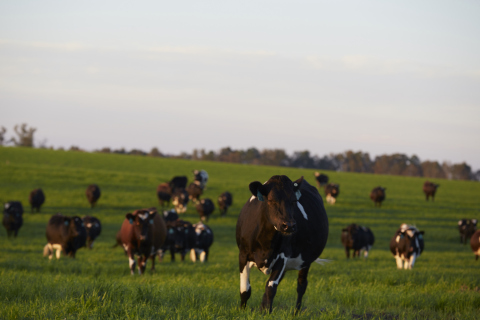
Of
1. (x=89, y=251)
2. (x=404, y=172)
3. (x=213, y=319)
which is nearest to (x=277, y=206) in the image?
(x=213, y=319)

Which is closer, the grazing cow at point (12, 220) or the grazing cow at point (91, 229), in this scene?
the grazing cow at point (91, 229)

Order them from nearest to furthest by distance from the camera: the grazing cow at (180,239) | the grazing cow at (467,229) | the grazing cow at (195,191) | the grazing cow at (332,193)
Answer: the grazing cow at (180,239) → the grazing cow at (467,229) → the grazing cow at (195,191) → the grazing cow at (332,193)

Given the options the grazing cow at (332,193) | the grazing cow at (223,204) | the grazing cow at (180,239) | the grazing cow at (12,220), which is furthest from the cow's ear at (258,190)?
the grazing cow at (332,193)

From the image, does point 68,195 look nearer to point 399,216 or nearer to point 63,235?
point 63,235

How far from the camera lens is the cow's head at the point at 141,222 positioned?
14216 millimetres

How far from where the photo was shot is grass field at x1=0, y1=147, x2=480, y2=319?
21.5 ft

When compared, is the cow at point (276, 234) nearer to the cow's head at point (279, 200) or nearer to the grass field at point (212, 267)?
the cow's head at point (279, 200)

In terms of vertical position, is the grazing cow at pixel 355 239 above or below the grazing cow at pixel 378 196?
below

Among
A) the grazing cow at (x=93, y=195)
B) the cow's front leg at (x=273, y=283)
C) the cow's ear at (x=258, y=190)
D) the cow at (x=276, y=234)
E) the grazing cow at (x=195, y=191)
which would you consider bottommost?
the grazing cow at (x=93, y=195)

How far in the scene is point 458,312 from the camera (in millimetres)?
7465

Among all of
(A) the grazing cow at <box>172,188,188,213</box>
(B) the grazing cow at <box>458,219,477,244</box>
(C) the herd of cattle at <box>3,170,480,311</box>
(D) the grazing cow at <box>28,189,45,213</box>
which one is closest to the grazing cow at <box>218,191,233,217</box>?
(C) the herd of cattle at <box>3,170,480,311</box>

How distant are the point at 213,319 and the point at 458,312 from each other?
4273mm

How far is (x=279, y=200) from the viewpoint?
20.5 feet

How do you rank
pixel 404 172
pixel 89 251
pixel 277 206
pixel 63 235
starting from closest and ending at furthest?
pixel 277 206 < pixel 63 235 < pixel 89 251 < pixel 404 172
